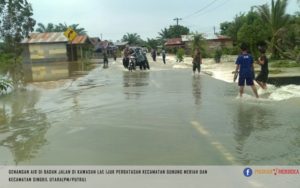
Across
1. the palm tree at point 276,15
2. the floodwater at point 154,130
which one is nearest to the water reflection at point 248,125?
the floodwater at point 154,130

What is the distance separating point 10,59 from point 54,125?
3088 cm

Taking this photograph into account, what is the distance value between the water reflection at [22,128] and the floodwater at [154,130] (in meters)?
0.02

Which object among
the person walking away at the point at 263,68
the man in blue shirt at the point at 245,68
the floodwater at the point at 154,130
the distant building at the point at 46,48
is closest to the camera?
the floodwater at the point at 154,130

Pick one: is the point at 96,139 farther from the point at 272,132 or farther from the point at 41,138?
the point at 272,132

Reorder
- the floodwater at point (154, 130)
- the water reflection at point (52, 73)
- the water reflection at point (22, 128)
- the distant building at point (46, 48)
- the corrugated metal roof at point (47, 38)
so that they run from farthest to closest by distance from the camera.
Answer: the distant building at point (46, 48) < the corrugated metal roof at point (47, 38) < the water reflection at point (52, 73) < the water reflection at point (22, 128) < the floodwater at point (154, 130)

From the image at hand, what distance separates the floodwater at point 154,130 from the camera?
7.46 meters

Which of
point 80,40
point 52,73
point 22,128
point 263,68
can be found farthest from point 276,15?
point 22,128

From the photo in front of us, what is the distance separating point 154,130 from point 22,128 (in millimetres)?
2968

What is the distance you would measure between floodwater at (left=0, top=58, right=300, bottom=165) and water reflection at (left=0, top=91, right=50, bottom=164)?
16 millimetres

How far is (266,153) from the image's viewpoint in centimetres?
751

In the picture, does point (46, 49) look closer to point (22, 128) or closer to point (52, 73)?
point (52, 73)

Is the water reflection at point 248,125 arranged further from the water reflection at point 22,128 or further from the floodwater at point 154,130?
the water reflection at point 22,128

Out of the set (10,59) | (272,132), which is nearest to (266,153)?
(272,132)
